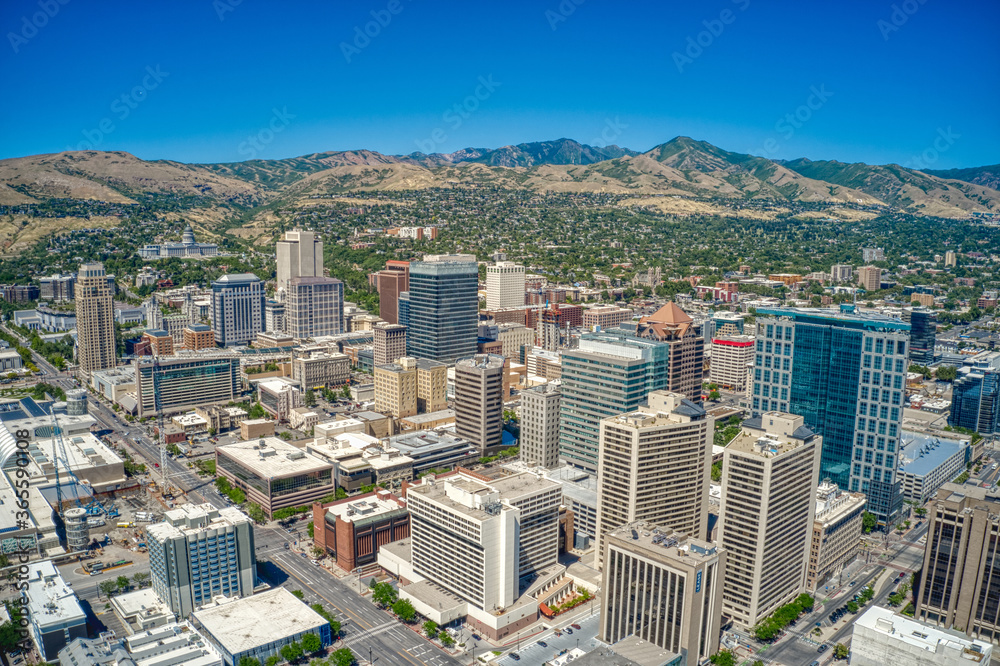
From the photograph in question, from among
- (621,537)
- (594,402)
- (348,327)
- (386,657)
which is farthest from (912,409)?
(348,327)

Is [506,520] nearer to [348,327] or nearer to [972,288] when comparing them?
[348,327]

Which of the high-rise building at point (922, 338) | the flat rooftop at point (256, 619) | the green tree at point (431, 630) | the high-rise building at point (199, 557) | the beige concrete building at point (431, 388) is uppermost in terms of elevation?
the high-rise building at point (922, 338)

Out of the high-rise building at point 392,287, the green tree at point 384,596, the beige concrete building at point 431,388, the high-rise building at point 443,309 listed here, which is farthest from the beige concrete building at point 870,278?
the green tree at point 384,596

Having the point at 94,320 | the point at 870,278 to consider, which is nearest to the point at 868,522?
the point at 94,320

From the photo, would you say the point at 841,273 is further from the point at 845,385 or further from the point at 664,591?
the point at 664,591

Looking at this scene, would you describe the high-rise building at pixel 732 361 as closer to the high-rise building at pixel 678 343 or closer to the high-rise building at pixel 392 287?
the high-rise building at pixel 678 343

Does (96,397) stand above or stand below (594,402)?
below
